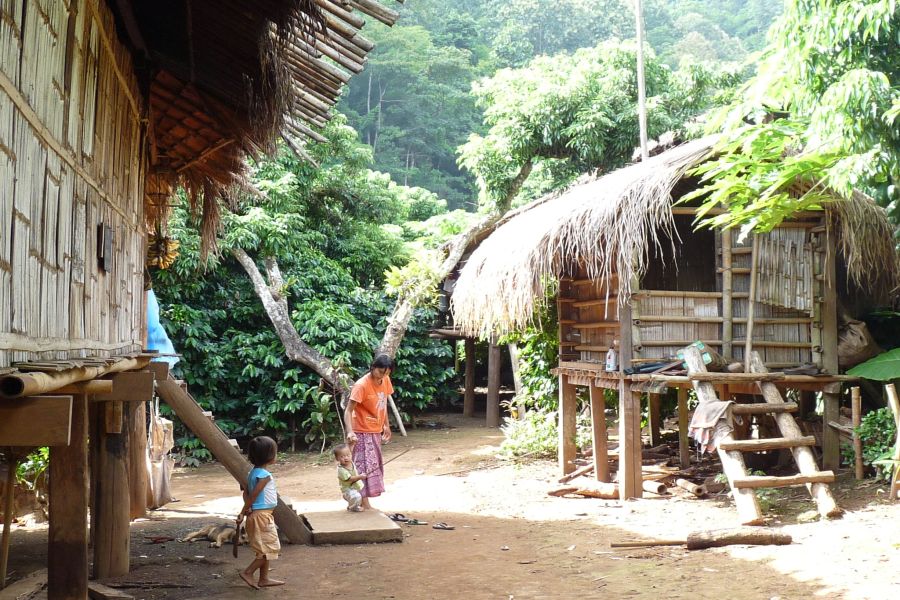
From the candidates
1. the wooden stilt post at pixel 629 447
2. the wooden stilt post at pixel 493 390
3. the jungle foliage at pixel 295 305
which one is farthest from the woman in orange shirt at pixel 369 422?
the wooden stilt post at pixel 493 390

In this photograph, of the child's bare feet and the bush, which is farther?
the bush

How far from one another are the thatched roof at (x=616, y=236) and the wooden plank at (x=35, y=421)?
21.9 ft

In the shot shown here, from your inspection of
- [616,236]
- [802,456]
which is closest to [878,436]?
[802,456]

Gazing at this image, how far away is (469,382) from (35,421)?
16.3 m

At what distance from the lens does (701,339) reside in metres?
9.30

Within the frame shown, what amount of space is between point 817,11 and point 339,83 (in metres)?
4.06

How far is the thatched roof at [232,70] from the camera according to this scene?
546 cm

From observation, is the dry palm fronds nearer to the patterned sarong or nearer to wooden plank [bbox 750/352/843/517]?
wooden plank [bbox 750/352/843/517]

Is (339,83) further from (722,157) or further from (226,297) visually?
(226,297)

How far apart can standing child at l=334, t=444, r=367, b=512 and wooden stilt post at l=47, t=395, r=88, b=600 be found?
369cm

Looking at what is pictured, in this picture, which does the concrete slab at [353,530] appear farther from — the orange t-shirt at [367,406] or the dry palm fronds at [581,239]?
the dry palm fronds at [581,239]

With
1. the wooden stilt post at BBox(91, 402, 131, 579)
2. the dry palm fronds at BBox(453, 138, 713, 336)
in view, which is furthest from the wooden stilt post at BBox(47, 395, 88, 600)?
the dry palm fronds at BBox(453, 138, 713, 336)

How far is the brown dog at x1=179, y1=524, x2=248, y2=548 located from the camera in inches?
287

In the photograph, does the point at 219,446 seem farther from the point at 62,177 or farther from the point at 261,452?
the point at 62,177
